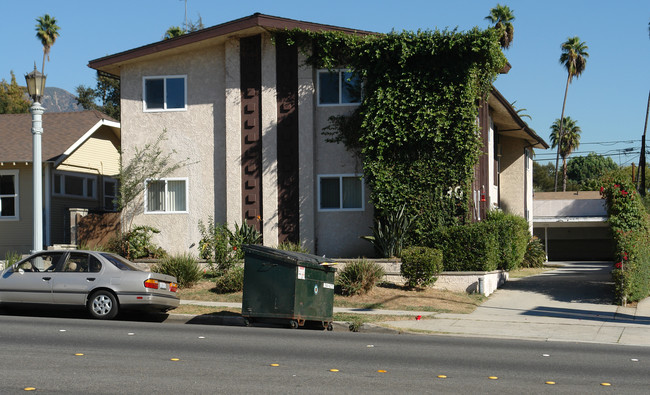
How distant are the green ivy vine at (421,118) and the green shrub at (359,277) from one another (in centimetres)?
312

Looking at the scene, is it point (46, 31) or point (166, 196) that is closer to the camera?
point (166, 196)

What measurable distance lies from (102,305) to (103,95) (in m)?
46.9

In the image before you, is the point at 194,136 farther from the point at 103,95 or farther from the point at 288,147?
the point at 103,95

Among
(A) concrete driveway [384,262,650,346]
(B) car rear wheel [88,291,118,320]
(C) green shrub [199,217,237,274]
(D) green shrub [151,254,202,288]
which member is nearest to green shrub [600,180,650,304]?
(A) concrete driveway [384,262,650,346]

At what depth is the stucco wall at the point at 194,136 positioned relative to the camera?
2200 cm

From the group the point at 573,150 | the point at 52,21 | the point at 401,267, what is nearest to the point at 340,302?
the point at 401,267

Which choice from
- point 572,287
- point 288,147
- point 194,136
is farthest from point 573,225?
point 194,136

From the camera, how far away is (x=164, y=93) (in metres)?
22.4

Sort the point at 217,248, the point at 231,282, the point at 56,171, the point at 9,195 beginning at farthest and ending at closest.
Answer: the point at 56,171, the point at 9,195, the point at 217,248, the point at 231,282

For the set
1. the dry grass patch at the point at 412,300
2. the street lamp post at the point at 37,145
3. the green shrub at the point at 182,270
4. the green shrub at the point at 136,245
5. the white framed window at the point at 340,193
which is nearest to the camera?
the street lamp post at the point at 37,145

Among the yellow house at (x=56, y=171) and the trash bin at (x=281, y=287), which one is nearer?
the trash bin at (x=281, y=287)

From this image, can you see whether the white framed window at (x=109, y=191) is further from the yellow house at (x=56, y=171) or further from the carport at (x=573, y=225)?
the carport at (x=573, y=225)

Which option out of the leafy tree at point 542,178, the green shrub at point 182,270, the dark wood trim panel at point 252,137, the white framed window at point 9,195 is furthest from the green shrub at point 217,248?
the leafy tree at point 542,178

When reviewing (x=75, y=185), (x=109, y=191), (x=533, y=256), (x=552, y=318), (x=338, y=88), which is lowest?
(x=552, y=318)
